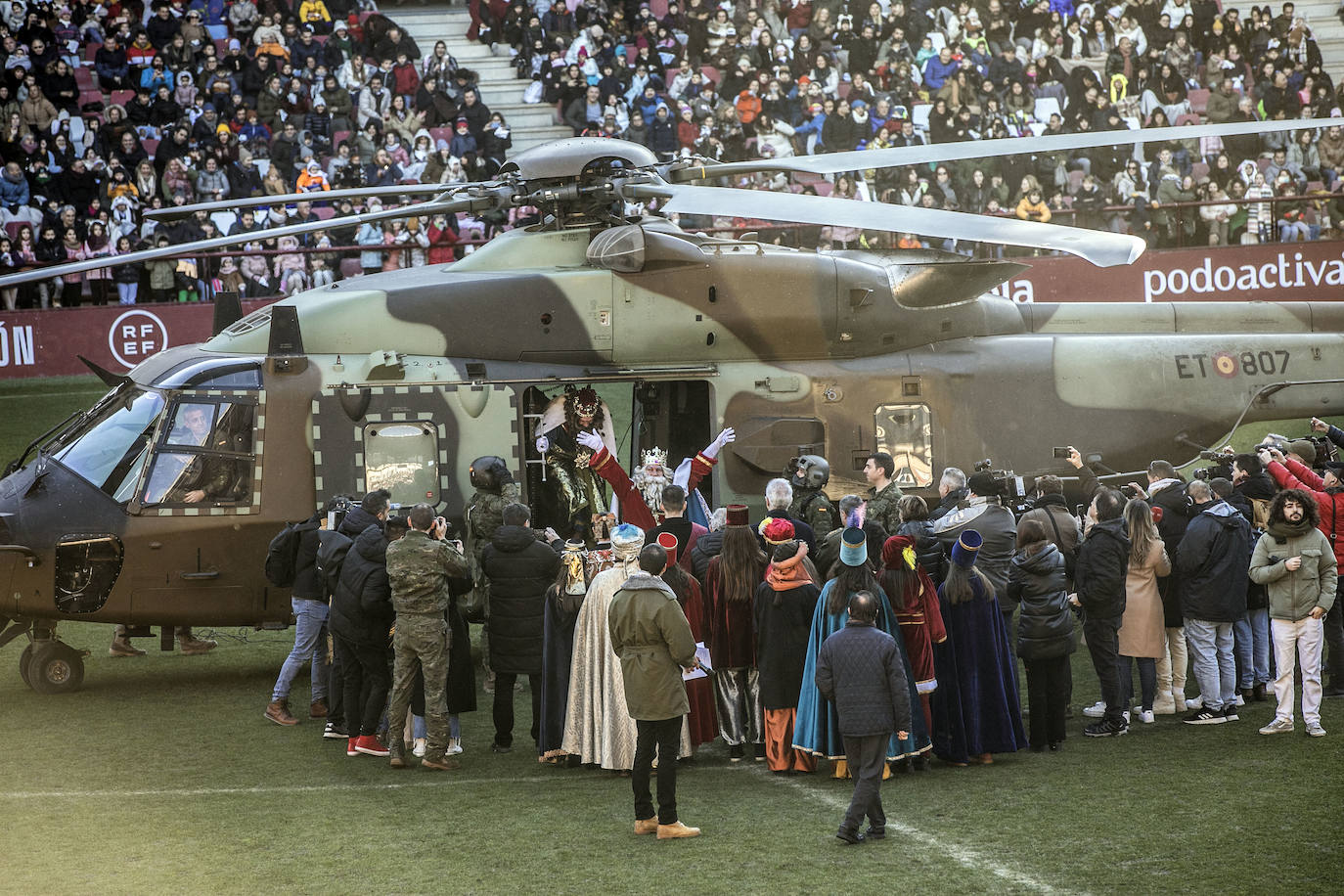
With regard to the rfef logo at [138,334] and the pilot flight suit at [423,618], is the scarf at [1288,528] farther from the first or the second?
the rfef logo at [138,334]

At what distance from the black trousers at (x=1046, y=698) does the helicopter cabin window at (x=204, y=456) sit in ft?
19.2

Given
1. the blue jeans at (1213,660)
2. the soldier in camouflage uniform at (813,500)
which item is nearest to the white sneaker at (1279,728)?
the blue jeans at (1213,660)

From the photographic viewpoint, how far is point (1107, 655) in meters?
9.36

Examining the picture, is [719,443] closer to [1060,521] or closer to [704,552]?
[704,552]

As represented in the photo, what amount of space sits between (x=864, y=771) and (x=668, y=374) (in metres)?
5.15

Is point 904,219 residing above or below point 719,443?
above

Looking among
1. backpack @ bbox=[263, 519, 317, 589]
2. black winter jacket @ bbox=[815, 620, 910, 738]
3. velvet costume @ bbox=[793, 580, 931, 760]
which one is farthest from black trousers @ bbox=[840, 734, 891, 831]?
backpack @ bbox=[263, 519, 317, 589]

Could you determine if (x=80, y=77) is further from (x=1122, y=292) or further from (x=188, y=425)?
(x=1122, y=292)

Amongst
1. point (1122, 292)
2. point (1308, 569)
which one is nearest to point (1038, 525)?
point (1308, 569)

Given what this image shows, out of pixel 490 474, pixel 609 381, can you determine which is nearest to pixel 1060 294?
pixel 609 381

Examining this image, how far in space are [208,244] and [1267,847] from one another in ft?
27.3

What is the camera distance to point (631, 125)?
2172 cm

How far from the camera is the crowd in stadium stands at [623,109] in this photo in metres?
19.4

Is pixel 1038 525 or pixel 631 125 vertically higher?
pixel 631 125
